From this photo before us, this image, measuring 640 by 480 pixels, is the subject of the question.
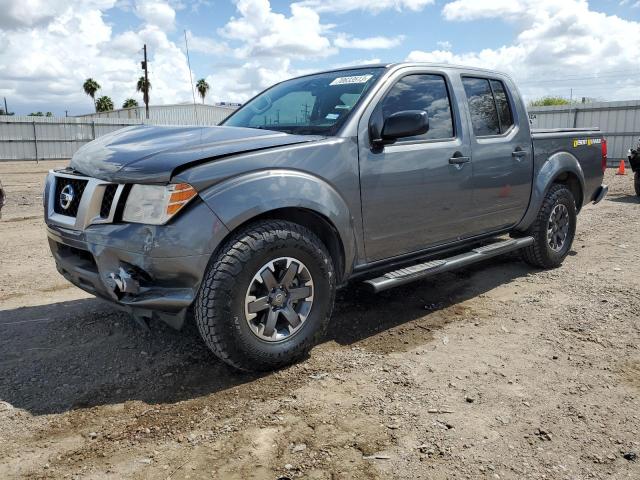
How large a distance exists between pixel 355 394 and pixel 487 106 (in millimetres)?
2963

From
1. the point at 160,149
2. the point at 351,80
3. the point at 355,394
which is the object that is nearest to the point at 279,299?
the point at 355,394

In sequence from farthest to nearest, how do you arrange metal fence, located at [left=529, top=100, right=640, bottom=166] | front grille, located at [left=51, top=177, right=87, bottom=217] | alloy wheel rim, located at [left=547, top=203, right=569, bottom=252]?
1. metal fence, located at [left=529, top=100, right=640, bottom=166]
2. alloy wheel rim, located at [left=547, top=203, right=569, bottom=252]
3. front grille, located at [left=51, top=177, right=87, bottom=217]

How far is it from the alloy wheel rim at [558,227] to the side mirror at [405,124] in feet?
8.45

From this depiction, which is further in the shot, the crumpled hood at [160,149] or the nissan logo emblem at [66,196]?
the nissan logo emblem at [66,196]

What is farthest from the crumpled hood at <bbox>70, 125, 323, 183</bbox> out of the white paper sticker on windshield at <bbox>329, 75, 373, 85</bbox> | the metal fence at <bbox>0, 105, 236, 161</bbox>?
the metal fence at <bbox>0, 105, 236, 161</bbox>

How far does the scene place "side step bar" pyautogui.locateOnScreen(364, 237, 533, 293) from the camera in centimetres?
371

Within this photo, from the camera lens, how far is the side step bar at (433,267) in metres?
3.71

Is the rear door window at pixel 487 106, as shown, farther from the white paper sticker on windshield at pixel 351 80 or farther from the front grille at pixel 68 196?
the front grille at pixel 68 196

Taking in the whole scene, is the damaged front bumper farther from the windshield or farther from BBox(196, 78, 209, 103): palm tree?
BBox(196, 78, 209, 103): palm tree

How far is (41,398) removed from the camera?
10.0 feet

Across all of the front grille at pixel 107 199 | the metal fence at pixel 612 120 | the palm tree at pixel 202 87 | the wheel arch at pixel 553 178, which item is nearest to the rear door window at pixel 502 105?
the wheel arch at pixel 553 178

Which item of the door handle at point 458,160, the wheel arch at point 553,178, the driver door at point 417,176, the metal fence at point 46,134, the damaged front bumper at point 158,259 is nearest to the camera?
the damaged front bumper at point 158,259

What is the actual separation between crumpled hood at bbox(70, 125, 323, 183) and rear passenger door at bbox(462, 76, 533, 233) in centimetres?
168

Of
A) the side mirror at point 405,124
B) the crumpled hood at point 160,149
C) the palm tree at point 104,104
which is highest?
the palm tree at point 104,104
